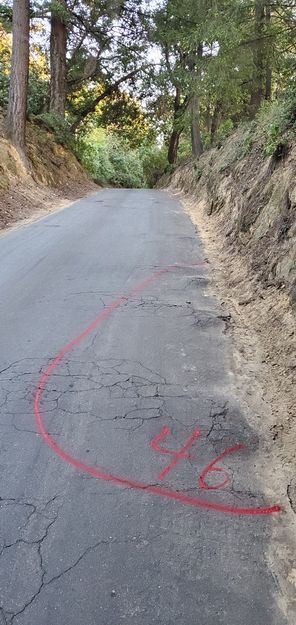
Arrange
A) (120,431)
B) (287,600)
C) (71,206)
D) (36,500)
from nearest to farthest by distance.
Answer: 1. (287,600)
2. (36,500)
3. (120,431)
4. (71,206)

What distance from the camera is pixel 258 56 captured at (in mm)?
11734

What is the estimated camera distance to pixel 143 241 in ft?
29.9

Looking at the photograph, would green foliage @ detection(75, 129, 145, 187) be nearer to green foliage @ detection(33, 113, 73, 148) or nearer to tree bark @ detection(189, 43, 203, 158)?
green foliage @ detection(33, 113, 73, 148)

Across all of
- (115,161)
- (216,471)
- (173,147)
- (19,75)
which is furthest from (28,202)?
(115,161)

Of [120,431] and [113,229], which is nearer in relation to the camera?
[120,431]

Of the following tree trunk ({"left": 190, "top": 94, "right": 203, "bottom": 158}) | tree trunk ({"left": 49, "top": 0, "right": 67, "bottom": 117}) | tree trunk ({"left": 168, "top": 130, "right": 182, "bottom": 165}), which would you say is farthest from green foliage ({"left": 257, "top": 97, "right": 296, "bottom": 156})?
tree trunk ({"left": 168, "top": 130, "right": 182, "bottom": 165})

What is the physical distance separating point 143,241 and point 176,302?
11.4 ft

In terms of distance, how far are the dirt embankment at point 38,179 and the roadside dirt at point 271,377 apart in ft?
22.1

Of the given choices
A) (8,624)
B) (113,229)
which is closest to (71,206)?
(113,229)

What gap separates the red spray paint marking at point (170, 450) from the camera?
3.07 m

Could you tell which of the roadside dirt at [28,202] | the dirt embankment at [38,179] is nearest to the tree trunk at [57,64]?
the dirt embankment at [38,179]

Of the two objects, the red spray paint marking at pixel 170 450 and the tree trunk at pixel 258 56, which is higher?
the tree trunk at pixel 258 56

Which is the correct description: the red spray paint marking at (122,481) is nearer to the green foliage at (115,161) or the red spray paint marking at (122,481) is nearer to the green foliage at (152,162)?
the green foliage at (115,161)

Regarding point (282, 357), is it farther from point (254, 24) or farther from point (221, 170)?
point (254, 24)
